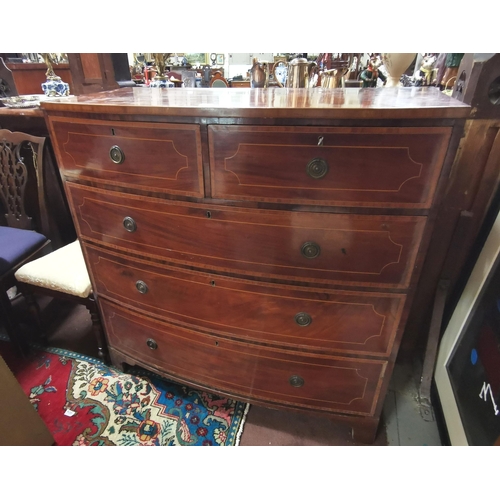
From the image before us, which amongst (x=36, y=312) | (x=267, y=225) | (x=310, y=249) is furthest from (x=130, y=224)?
(x=36, y=312)

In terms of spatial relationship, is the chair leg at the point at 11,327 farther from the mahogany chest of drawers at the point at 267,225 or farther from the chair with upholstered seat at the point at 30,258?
the mahogany chest of drawers at the point at 267,225

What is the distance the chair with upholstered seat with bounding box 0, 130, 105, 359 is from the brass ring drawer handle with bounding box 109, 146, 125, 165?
2.14 ft

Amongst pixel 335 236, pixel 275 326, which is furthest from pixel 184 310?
pixel 335 236

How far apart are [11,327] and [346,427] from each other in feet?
5.35

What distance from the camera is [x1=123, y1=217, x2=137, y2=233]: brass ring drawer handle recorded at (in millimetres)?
1032

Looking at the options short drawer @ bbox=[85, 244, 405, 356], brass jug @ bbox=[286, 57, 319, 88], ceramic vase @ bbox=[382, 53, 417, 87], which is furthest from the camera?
brass jug @ bbox=[286, 57, 319, 88]

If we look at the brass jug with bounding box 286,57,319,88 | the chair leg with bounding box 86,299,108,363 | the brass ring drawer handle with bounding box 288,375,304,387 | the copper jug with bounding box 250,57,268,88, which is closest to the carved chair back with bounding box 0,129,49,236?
the chair leg with bounding box 86,299,108,363

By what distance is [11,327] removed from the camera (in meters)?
1.57

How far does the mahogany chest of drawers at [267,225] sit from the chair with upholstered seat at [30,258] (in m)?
0.21

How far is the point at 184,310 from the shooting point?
45.0 inches

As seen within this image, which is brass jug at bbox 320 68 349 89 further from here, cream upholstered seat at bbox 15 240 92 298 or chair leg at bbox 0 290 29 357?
chair leg at bbox 0 290 29 357

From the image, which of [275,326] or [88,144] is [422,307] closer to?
[275,326]

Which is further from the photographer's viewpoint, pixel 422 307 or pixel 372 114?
pixel 422 307

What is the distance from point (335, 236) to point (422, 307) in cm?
83
